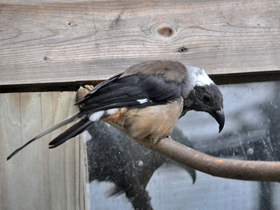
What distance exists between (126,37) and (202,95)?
54cm

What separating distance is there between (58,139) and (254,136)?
114 cm

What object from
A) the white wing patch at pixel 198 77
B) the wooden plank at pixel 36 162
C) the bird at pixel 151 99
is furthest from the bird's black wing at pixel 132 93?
the wooden plank at pixel 36 162

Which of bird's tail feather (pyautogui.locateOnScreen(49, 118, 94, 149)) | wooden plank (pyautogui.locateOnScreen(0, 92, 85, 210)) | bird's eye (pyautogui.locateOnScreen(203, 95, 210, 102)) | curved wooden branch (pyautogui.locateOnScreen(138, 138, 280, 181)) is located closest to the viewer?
curved wooden branch (pyautogui.locateOnScreen(138, 138, 280, 181))

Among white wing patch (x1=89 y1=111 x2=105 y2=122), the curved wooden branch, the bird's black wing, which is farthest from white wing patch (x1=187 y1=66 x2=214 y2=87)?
the curved wooden branch

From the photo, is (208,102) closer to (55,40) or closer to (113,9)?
(113,9)

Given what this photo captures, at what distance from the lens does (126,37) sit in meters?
2.11

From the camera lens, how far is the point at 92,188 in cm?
201

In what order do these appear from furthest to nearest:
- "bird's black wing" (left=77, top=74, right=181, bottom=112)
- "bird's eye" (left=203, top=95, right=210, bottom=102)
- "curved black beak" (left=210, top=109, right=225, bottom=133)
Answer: "bird's eye" (left=203, top=95, right=210, bottom=102)
"curved black beak" (left=210, top=109, right=225, bottom=133)
"bird's black wing" (left=77, top=74, right=181, bottom=112)

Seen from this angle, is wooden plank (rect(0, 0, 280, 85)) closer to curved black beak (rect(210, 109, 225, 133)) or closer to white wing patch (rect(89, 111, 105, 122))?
curved black beak (rect(210, 109, 225, 133))

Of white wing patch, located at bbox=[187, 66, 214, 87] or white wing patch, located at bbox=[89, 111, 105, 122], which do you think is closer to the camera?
white wing patch, located at bbox=[89, 111, 105, 122]

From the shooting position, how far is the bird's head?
2072mm

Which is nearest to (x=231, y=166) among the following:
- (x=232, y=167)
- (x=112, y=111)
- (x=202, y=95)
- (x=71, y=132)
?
(x=232, y=167)

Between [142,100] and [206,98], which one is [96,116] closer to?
[142,100]

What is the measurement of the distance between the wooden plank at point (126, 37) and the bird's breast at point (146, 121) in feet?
0.89
